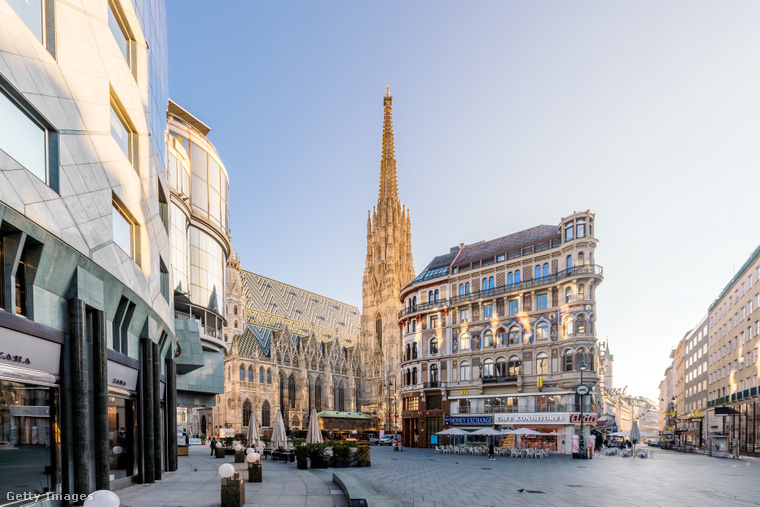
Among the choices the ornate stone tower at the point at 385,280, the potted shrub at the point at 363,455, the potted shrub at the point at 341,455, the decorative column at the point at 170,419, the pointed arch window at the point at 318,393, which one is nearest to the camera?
the decorative column at the point at 170,419

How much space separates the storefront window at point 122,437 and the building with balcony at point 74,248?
0.07 m

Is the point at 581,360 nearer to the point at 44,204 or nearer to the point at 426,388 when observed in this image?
the point at 426,388

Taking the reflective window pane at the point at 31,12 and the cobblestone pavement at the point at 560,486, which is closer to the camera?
the reflective window pane at the point at 31,12

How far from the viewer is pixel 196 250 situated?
37750 mm

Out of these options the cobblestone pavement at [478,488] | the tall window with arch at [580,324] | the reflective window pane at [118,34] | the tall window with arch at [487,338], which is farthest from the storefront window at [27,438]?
the tall window with arch at [487,338]

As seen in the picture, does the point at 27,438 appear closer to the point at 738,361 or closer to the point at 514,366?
the point at 514,366

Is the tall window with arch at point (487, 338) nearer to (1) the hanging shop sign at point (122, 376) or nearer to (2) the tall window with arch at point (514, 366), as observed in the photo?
(2) the tall window with arch at point (514, 366)

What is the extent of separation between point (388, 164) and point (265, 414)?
63.9 meters

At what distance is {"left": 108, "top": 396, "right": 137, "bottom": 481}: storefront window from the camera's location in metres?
18.0

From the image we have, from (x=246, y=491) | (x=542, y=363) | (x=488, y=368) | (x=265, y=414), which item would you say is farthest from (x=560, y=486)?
(x=265, y=414)

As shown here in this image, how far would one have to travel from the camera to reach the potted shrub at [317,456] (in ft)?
89.8

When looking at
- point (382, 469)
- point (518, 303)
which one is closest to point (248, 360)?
point (518, 303)

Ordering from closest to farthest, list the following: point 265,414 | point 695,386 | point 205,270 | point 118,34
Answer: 1. point 118,34
2. point 205,270
3. point 695,386
4. point 265,414

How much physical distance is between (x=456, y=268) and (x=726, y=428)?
32.5 metres
